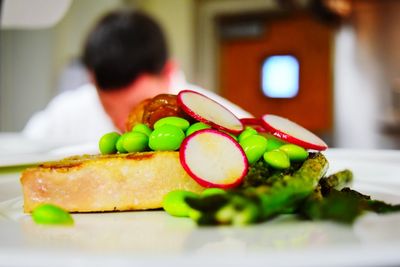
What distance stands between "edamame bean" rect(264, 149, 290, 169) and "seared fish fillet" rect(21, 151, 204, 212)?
0.14 m

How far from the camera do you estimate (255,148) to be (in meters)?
0.86

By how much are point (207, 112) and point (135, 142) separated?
15 centimetres

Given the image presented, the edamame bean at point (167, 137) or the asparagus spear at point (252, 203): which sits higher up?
the edamame bean at point (167, 137)

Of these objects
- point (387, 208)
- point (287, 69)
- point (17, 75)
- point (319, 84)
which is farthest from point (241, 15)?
point (387, 208)

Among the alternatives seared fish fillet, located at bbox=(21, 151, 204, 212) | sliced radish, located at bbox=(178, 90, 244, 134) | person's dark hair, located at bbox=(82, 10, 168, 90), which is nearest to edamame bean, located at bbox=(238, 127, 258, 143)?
sliced radish, located at bbox=(178, 90, 244, 134)

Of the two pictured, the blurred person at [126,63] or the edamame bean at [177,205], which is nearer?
the edamame bean at [177,205]

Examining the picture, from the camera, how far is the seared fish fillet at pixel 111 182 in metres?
0.90

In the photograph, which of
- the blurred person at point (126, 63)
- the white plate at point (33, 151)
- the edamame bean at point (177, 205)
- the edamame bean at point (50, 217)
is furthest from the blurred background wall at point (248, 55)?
the edamame bean at point (50, 217)

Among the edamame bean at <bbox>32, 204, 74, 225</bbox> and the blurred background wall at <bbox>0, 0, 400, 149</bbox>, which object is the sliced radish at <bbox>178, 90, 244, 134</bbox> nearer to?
the edamame bean at <bbox>32, 204, 74, 225</bbox>

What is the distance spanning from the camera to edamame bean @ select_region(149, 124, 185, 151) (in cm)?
90

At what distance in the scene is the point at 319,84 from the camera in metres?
6.57

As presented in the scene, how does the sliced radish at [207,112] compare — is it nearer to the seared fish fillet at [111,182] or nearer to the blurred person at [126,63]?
the seared fish fillet at [111,182]

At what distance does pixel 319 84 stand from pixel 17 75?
3.72m

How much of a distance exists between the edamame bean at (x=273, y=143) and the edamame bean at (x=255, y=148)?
7cm
